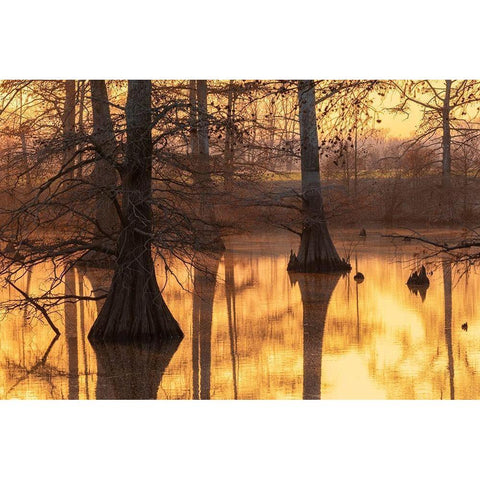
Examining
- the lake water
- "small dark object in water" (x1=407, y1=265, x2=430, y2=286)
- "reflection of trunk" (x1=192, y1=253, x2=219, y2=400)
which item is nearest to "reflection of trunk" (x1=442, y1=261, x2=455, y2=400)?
the lake water

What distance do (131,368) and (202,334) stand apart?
1955 mm

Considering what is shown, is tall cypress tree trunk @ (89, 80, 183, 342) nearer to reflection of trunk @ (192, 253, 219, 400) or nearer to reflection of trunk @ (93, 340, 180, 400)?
reflection of trunk @ (93, 340, 180, 400)

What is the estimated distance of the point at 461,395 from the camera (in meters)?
7.77

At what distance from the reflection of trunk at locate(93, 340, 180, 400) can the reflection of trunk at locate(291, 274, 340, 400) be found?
1.24 m

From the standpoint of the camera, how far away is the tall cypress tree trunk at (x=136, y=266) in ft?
31.4

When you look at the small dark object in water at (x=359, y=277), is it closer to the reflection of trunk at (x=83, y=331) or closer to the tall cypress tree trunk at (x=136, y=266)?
the reflection of trunk at (x=83, y=331)

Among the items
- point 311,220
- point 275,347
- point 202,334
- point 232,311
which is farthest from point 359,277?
point 275,347

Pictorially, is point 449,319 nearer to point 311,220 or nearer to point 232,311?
point 232,311

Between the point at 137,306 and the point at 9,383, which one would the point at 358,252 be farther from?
the point at 9,383

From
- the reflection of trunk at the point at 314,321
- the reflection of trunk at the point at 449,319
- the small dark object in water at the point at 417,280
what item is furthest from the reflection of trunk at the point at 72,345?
the small dark object in water at the point at 417,280

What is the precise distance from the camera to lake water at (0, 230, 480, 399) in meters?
8.00

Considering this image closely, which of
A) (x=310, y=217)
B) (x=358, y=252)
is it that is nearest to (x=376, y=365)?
(x=310, y=217)

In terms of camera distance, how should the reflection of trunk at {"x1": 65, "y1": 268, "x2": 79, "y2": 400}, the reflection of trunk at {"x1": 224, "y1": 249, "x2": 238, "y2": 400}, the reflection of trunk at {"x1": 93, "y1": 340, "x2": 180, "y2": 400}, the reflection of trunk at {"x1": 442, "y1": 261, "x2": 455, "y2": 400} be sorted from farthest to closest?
the reflection of trunk at {"x1": 224, "y1": 249, "x2": 238, "y2": 400} → the reflection of trunk at {"x1": 442, "y1": 261, "x2": 455, "y2": 400} → the reflection of trunk at {"x1": 65, "y1": 268, "x2": 79, "y2": 400} → the reflection of trunk at {"x1": 93, "y1": 340, "x2": 180, "y2": 400}

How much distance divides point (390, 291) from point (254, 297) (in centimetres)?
205
